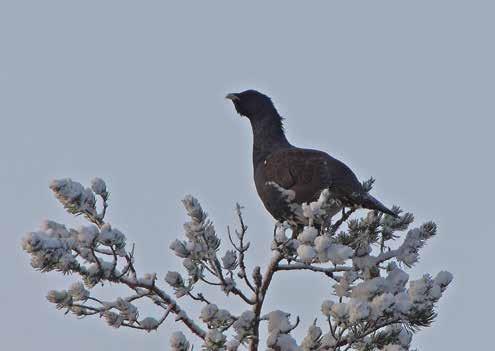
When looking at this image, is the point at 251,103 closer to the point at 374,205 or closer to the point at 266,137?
the point at 266,137

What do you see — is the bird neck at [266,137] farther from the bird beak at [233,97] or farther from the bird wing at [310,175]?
the bird wing at [310,175]

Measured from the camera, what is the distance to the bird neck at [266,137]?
9352mm

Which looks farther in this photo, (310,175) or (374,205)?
(310,175)

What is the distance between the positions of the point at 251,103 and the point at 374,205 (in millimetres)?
3571

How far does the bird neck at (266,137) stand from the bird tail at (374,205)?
214cm

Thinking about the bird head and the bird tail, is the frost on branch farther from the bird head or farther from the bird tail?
the bird head

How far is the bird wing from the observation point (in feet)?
25.2

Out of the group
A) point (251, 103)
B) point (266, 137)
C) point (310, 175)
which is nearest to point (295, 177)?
point (310, 175)

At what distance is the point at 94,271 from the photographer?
17.5 ft

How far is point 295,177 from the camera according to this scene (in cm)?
800

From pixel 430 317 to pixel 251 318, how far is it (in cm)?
122

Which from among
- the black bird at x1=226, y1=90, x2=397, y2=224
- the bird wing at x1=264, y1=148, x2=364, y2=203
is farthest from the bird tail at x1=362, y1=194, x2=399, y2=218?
the bird wing at x1=264, y1=148, x2=364, y2=203

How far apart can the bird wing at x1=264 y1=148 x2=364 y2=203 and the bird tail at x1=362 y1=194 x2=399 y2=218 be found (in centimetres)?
23

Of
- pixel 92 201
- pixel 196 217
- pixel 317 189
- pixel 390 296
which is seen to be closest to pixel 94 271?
pixel 92 201
